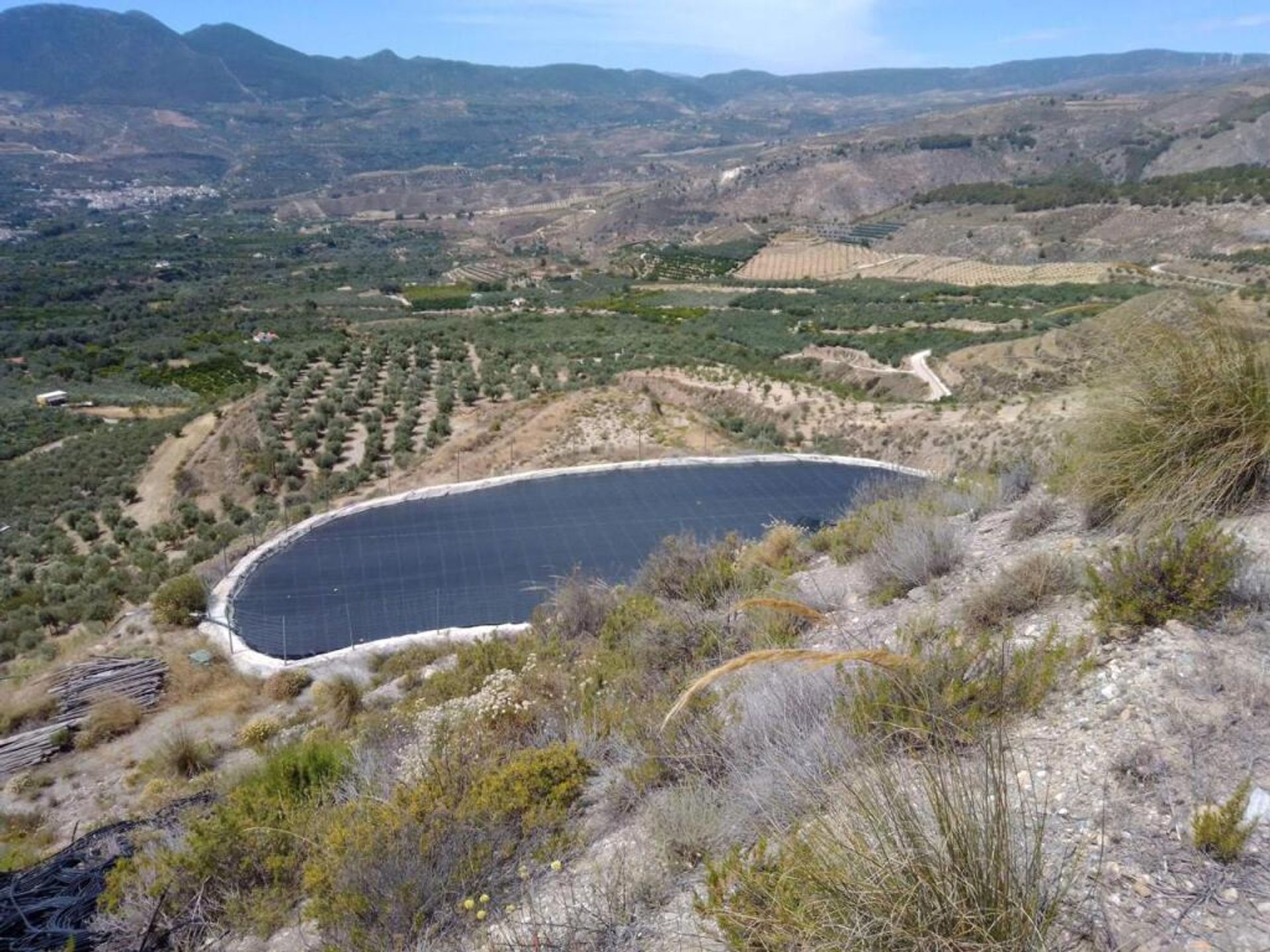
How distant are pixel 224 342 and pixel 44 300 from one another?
38.5 m

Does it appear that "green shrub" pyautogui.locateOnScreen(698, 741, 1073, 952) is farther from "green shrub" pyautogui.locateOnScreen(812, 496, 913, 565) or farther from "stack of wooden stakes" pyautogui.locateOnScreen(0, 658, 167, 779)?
"stack of wooden stakes" pyautogui.locateOnScreen(0, 658, 167, 779)

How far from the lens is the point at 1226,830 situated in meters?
2.54

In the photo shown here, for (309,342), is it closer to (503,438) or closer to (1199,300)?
(503,438)

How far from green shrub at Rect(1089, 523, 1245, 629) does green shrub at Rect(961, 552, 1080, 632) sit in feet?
1.58

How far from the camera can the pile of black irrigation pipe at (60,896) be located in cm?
386

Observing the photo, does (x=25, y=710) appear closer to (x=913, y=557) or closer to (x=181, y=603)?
(x=181, y=603)

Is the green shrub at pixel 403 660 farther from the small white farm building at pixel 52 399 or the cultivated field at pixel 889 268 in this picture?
the cultivated field at pixel 889 268

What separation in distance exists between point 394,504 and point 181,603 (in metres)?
3.74

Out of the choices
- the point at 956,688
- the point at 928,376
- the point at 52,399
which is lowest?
the point at 52,399

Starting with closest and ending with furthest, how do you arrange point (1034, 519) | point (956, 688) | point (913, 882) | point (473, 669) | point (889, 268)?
point (913, 882), point (956, 688), point (1034, 519), point (473, 669), point (889, 268)

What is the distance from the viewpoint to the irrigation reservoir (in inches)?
401

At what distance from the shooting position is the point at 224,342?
50156 mm

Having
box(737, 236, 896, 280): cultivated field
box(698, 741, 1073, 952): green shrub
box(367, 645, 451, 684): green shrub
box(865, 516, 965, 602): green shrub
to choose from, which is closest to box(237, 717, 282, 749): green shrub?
box(367, 645, 451, 684): green shrub

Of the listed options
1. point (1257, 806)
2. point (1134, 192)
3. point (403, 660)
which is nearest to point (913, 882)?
point (1257, 806)
